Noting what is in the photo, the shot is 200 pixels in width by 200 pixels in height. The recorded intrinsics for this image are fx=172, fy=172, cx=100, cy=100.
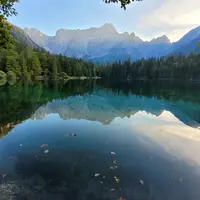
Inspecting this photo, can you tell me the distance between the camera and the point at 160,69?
162 meters

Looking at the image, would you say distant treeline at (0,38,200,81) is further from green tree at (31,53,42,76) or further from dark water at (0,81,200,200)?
dark water at (0,81,200,200)

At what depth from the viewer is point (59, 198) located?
754 centimetres

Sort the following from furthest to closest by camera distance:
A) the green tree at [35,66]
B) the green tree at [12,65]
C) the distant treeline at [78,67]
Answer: the green tree at [35,66] < the distant treeline at [78,67] < the green tree at [12,65]

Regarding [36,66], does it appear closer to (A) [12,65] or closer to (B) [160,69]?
(A) [12,65]

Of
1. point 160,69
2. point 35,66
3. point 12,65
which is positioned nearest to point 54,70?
point 35,66

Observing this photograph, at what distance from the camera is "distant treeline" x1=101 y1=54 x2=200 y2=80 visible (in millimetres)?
148750

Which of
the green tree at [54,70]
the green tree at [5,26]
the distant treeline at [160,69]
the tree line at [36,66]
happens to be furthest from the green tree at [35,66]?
the green tree at [5,26]

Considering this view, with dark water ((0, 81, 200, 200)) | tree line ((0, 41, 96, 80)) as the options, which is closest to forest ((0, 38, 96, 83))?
tree line ((0, 41, 96, 80))

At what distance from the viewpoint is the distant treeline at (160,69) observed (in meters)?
149

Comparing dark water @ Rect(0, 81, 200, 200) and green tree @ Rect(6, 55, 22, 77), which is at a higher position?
green tree @ Rect(6, 55, 22, 77)

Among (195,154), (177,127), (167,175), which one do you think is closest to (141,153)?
(167,175)

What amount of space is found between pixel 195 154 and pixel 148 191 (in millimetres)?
6441

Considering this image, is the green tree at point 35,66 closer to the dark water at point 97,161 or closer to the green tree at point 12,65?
the green tree at point 12,65

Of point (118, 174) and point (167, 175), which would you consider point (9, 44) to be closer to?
point (118, 174)
